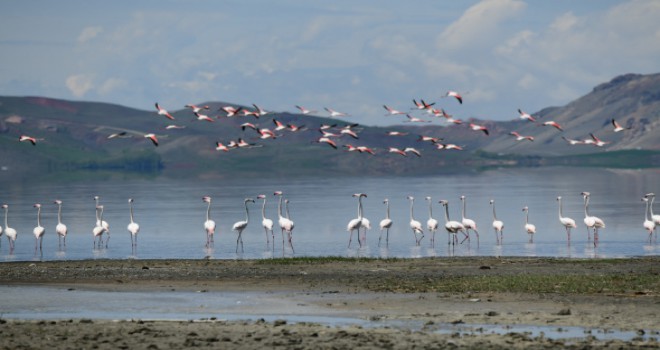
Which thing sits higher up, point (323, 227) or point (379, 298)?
point (323, 227)

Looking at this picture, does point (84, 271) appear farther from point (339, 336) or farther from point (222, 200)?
point (222, 200)

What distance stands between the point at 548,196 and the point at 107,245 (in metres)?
50.4

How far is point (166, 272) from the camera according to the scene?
31.8 m

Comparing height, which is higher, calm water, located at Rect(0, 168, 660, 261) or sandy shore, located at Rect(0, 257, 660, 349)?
calm water, located at Rect(0, 168, 660, 261)

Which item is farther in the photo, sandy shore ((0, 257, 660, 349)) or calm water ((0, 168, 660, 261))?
calm water ((0, 168, 660, 261))

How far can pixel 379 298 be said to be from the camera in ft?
83.6

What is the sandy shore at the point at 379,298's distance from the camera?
64.6ft

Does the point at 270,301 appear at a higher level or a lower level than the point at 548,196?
lower

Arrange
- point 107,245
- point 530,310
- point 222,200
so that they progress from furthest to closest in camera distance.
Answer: point 222,200 < point 107,245 < point 530,310

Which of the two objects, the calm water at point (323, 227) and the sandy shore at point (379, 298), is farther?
the calm water at point (323, 227)

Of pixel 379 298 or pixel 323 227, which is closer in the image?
pixel 379 298

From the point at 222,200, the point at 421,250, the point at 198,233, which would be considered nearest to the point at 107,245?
the point at 198,233

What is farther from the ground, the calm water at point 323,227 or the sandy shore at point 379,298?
the calm water at point 323,227

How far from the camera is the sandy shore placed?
64.6 ft
